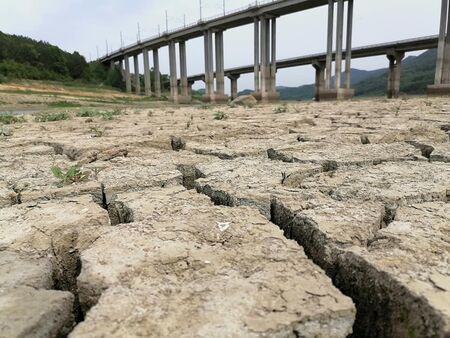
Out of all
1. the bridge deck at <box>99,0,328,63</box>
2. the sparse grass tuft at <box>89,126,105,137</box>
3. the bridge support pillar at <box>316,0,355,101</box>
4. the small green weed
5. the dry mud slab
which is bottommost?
the dry mud slab

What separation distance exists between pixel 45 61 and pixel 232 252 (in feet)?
179

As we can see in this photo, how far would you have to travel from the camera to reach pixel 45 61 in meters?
48.4

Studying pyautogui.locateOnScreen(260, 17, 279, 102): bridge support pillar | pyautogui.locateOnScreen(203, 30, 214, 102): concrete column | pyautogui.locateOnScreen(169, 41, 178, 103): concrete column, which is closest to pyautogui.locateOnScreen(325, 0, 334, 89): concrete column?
pyautogui.locateOnScreen(260, 17, 279, 102): bridge support pillar

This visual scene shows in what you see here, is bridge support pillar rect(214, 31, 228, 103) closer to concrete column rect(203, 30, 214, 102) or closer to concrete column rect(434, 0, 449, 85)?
concrete column rect(203, 30, 214, 102)

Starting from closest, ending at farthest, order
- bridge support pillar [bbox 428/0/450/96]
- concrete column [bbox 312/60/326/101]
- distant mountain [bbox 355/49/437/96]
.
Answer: bridge support pillar [bbox 428/0/450/96], concrete column [bbox 312/60/326/101], distant mountain [bbox 355/49/437/96]

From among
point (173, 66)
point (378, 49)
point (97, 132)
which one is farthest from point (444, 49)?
point (173, 66)

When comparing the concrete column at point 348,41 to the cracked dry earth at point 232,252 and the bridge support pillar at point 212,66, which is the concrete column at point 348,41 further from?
the cracked dry earth at point 232,252

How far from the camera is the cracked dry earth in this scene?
2.67 feet

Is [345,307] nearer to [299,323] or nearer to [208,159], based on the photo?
[299,323]

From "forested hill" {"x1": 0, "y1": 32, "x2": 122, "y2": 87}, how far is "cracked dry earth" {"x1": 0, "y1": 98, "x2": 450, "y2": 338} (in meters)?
43.7

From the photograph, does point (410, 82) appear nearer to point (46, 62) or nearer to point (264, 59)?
point (264, 59)

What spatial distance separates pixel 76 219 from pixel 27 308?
546 millimetres

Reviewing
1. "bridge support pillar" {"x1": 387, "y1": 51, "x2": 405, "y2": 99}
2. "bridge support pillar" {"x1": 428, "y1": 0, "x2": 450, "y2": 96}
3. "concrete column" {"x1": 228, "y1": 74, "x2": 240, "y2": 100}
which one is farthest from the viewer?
"concrete column" {"x1": 228, "y1": 74, "x2": 240, "y2": 100}

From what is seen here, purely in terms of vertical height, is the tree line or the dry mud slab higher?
the tree line
